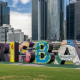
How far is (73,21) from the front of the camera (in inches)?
7244

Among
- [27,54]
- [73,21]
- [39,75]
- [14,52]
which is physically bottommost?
[27,54]

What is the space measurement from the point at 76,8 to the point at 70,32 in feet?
77.8

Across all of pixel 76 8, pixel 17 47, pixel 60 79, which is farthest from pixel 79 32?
pixel 60 79

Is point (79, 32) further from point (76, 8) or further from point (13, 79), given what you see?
point (13, 79)

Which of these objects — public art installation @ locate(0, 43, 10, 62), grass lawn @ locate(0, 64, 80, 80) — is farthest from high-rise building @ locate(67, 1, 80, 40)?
grass lawn @ locate(0, 64, 80, 80)

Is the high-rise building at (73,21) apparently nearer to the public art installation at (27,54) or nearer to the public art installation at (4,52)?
the public art installation at (4,52)

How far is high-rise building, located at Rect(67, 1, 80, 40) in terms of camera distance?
179 metres

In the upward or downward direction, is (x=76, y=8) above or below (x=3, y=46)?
above

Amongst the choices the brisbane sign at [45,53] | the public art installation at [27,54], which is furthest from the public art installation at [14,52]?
the public art installation at [27,54]


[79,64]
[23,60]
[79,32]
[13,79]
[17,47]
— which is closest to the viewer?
[13,79]

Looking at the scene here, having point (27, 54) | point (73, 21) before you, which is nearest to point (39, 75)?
point (27, 54)

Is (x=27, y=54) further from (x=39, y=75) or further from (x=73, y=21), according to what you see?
(x=73, y=21)

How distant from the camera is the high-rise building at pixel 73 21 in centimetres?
17888

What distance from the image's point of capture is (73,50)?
2559cm
